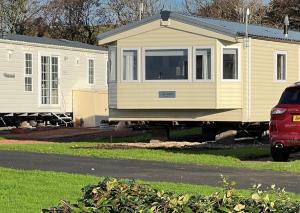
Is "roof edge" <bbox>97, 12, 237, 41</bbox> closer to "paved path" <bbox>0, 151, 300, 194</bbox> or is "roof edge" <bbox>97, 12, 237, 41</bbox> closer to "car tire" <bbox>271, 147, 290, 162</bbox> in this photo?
"car tire" <bbox>271, 147, 290, 162</bbox>

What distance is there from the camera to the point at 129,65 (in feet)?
68.6

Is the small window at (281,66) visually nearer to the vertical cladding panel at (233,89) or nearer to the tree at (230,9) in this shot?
the vertical cladding panel at (233,89)

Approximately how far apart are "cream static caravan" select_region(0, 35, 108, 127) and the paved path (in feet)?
39.6

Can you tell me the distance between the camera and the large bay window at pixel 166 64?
66.3 feet

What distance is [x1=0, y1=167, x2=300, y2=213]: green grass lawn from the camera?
816 cm

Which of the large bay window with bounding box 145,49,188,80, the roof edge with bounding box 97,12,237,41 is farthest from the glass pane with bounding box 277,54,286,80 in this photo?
the large bay window with bounding box 145,49,188,80

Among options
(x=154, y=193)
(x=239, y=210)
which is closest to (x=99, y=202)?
(x=154, y=193)

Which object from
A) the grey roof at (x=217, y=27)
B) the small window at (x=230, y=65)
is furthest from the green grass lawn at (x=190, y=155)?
the grey roof at (x=217, y=27)

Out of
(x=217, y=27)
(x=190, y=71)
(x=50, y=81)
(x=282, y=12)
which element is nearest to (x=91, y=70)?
(x=50, y=81)

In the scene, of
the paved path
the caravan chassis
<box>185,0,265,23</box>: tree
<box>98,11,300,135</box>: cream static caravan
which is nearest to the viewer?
the paved path

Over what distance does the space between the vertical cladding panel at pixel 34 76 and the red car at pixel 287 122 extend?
1513 centimetres

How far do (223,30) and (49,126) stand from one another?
11.6 m

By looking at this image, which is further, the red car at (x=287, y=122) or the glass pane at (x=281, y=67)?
the glass pane at (x=281, y=67)

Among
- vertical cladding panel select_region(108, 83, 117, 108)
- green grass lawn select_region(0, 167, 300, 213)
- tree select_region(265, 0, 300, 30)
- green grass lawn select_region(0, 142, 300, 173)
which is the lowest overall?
green grass lawn select_region(0, 142, 300, 173)
